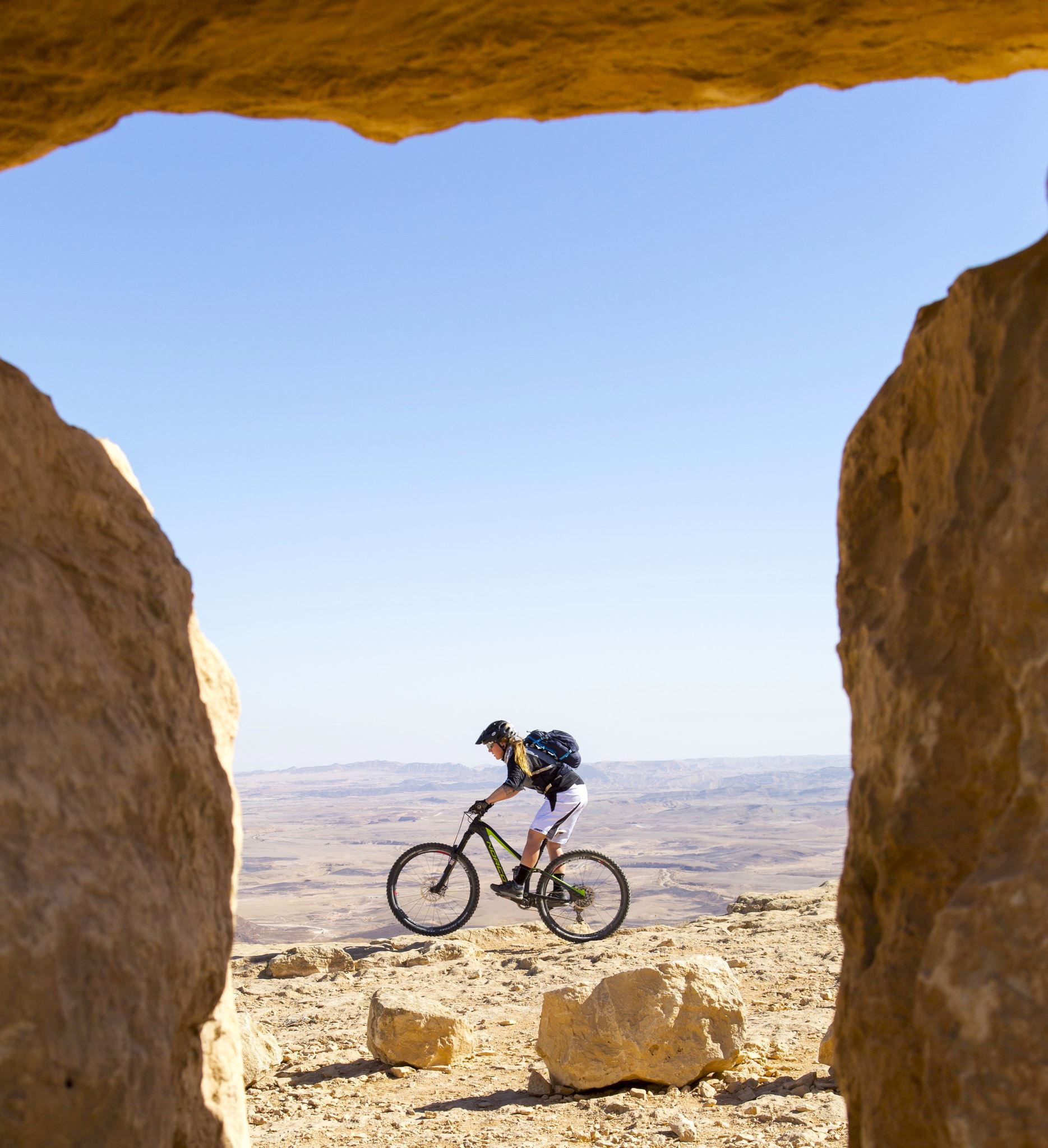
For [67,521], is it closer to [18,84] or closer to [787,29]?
[18,84]

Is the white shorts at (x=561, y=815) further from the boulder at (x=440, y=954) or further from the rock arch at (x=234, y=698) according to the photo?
the rock arch at (x=234, y=698)

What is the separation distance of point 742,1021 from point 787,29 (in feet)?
12.0

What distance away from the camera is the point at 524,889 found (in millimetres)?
7719

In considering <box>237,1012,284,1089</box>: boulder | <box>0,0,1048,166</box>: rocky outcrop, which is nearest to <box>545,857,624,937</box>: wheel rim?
<box>237,1012,284,1089</box>: boulder

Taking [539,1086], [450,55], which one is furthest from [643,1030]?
[450,55]

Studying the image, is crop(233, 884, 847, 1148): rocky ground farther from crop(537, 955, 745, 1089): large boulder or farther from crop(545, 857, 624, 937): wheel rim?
crop(545, 857, 624, 937): wheel rim

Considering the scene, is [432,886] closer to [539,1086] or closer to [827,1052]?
[539,1086]

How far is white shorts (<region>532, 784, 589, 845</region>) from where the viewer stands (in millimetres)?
7750

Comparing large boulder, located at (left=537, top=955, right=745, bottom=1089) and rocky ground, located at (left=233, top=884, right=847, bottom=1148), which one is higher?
large boulder, located at (left=537, top=955, right=745, bottom=1089)

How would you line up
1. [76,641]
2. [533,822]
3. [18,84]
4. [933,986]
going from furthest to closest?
[533,822]
[18,84]
[76,641]
[933,986]

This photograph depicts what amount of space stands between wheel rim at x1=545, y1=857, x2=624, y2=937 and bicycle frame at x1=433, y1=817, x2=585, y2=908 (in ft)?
0.42

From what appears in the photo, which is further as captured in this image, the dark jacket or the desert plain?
the desert plain

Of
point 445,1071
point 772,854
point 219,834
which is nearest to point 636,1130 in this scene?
point 445,1071

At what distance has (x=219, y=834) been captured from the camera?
2.56 meters
